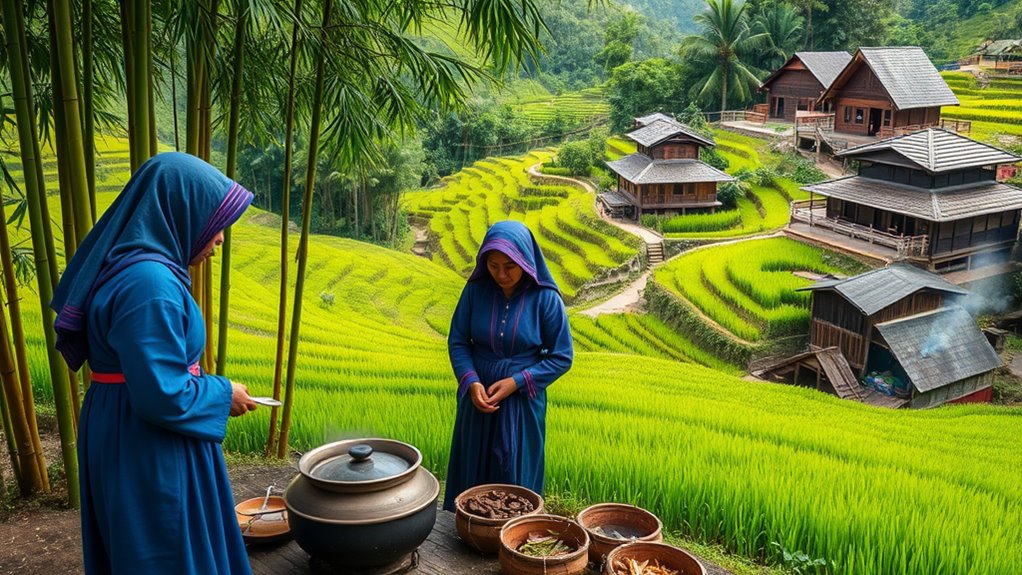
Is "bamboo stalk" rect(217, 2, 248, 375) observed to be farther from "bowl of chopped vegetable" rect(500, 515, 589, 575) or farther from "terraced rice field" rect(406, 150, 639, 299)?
"terraced rice field" rect(406, 150, 639, 299)

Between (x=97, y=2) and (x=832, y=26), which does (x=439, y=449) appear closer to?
(x=97, y=2)

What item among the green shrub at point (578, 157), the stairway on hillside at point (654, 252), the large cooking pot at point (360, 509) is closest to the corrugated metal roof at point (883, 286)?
the stairway on hillside at point (654, 252)

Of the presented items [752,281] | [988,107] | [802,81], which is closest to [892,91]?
[988,107]

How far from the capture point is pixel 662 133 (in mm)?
30375

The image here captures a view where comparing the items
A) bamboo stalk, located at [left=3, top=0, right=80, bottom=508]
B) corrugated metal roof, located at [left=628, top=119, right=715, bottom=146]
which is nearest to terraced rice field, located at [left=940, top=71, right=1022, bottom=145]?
corrugated metal roof, located at [left=628, top=119, right=715, bottom=146]

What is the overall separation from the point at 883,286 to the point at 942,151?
568cm

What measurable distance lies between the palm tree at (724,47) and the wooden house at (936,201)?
19.7 meters

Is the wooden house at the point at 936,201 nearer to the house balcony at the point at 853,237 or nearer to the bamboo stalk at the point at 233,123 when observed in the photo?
the house balcony at the point at 853,237

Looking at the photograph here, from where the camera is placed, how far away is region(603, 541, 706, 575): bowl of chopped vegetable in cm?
314

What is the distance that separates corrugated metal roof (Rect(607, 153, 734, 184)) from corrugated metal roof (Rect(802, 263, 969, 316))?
1151 cm

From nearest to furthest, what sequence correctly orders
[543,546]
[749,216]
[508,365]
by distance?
1. [543,546]
2. [508,365]
3. [749,216]

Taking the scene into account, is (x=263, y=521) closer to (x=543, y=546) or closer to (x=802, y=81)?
(x=543, y=546)

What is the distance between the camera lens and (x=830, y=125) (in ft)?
109

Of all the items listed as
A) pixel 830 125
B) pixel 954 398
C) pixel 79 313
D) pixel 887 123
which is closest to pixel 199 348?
pixel 79 313
